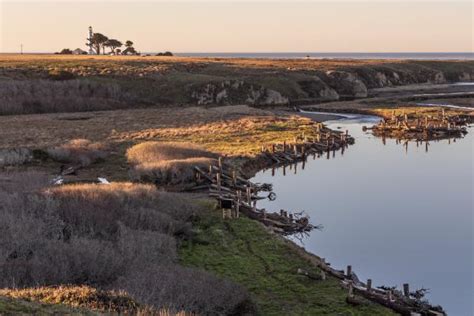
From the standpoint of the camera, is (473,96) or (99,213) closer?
(99,213)

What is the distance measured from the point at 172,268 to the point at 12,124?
43.9 meters

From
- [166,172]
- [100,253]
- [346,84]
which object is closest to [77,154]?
[166,172]

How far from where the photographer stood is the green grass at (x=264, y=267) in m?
15.6

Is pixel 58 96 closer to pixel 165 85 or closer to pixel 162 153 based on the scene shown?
pixel 165 85

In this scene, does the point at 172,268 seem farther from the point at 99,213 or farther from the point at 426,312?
the point at 426,312

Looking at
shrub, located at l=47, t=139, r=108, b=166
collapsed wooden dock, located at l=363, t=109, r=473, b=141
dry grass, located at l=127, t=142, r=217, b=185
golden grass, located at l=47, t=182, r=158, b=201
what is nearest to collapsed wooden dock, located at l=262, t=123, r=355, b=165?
collapsed wooden dock, located at l=363, t=109, r=473, b=141

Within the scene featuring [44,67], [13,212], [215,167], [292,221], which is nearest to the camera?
[13,212]

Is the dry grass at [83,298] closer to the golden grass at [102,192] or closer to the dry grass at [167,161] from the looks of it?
the golden grass at [102,192]

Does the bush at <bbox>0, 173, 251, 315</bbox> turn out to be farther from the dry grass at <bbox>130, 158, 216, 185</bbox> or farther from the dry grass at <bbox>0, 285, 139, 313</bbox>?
the dry grass at <bbox>130, 158, 216, 185</bbox>

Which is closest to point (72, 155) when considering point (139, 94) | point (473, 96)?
point (139, 94)

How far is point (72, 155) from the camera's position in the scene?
36.0m

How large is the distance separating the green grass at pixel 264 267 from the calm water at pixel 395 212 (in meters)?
2.12

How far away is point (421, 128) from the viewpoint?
178ft

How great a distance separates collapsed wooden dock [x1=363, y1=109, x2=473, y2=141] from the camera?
2099 inches
